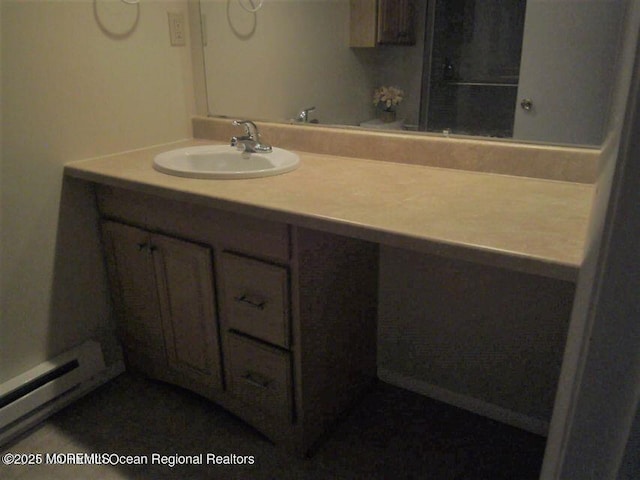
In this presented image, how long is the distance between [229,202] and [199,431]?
80cm

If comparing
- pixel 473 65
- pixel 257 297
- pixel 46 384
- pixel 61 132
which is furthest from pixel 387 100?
pixel 46 384

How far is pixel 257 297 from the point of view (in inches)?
48.9

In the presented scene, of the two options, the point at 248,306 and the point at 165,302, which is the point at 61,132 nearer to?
the point at 165,302

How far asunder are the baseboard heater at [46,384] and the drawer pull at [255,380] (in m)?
0.61

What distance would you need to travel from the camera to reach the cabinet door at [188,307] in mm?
1345

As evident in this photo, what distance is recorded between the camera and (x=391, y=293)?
62.1 inches

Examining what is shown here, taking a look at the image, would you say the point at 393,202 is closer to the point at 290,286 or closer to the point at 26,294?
the point at 290,286

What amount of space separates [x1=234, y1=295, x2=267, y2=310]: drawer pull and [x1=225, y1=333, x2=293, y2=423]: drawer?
12cm

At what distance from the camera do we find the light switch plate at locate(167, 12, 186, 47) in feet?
5.60

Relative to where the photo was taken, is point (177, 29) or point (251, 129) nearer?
point (251, 129)

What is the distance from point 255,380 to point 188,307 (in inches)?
11.7

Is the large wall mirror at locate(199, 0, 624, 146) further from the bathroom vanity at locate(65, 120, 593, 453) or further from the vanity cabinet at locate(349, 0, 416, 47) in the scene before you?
the bathroom vanity at locate(65, 120, 593, 453)

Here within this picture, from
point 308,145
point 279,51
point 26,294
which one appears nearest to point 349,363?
point 308,145

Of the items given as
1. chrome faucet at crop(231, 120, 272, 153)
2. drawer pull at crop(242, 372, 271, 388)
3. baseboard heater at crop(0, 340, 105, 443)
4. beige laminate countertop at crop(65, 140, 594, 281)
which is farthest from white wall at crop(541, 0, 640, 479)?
baseboard heater at crop(0, 340, 105, 443)
